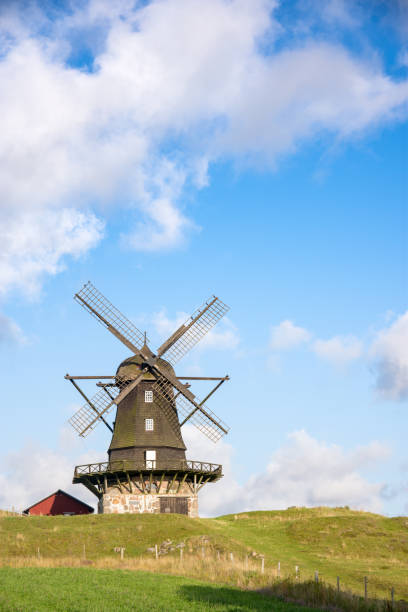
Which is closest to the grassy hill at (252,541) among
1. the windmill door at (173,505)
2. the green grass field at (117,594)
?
the windmill door at (173,505)

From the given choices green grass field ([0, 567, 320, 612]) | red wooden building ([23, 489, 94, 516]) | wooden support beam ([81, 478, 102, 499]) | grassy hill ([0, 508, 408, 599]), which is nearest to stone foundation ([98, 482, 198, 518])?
wooden support beam ([81, 478, 102, 499])

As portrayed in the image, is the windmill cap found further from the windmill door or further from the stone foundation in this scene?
the windmill door

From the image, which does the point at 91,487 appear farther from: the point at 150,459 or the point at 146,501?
the point at 150,459

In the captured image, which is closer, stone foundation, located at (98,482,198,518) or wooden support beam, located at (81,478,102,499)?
stone foundation, located at (98,482,198,518)

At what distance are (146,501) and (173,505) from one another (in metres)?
1.97

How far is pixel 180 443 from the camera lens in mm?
51094

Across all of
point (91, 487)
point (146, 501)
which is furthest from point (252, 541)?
point (91, 487)

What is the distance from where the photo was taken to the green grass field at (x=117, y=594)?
21.6m

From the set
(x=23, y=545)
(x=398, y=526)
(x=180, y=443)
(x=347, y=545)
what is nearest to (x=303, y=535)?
(x=347, y=545)

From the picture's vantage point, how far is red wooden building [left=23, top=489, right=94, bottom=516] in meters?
54.4

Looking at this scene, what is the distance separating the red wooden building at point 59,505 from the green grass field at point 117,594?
26.8m

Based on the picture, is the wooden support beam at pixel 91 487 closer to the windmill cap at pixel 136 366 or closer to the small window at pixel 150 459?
the small window at pixel 150 459

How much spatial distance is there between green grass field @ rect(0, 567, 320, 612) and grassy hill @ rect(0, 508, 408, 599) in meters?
6.85

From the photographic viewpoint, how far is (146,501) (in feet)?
158
